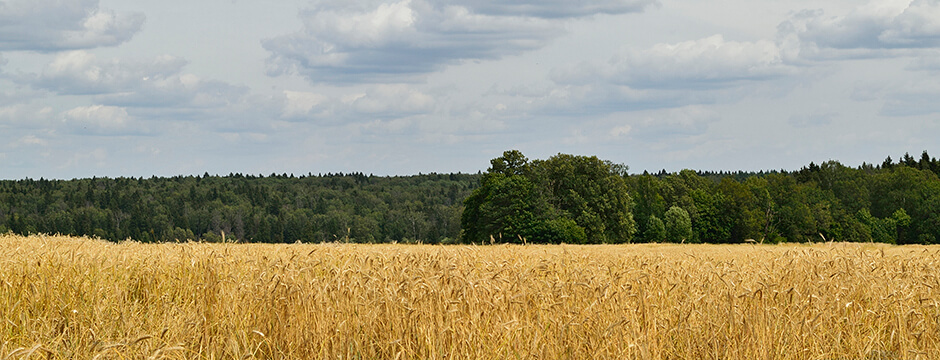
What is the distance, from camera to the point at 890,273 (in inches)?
410

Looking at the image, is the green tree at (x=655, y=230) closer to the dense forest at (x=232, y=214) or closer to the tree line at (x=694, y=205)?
the tree line at (x=694, y=205)

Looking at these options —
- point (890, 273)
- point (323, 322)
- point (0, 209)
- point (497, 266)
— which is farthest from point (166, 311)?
point (0, 209)

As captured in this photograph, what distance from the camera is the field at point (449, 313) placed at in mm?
7176

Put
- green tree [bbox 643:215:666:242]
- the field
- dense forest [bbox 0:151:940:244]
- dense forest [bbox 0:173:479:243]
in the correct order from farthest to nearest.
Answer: dense forest [bbox 0:173:479:243]
green tree [bbox 643:215:666:242]
dense forest [bbox 0:151:940:244]
the field

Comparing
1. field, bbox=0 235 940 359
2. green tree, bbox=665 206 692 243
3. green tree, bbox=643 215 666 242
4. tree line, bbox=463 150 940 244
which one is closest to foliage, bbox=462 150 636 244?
tree line, bbox=463 150 940 244

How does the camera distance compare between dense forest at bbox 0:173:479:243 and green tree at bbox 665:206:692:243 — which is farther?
dense forest at bbox 0:173:479:243

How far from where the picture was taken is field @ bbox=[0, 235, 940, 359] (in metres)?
7.18

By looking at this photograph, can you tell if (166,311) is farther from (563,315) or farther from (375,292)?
(563,315)

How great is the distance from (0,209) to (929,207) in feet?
542

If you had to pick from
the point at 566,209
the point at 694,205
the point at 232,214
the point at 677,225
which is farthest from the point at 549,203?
the point at 232,214

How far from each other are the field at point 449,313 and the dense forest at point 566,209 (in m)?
3.21

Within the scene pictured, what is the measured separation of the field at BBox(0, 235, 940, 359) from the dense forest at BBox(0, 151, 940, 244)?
321cm

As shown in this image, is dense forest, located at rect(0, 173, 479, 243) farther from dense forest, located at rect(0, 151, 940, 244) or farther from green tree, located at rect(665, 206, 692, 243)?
green tree, located at rect(665, 206, 692, 243)

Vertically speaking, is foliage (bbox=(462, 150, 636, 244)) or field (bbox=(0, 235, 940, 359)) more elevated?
foliage (bbox=(462, 150, 636, 244))
